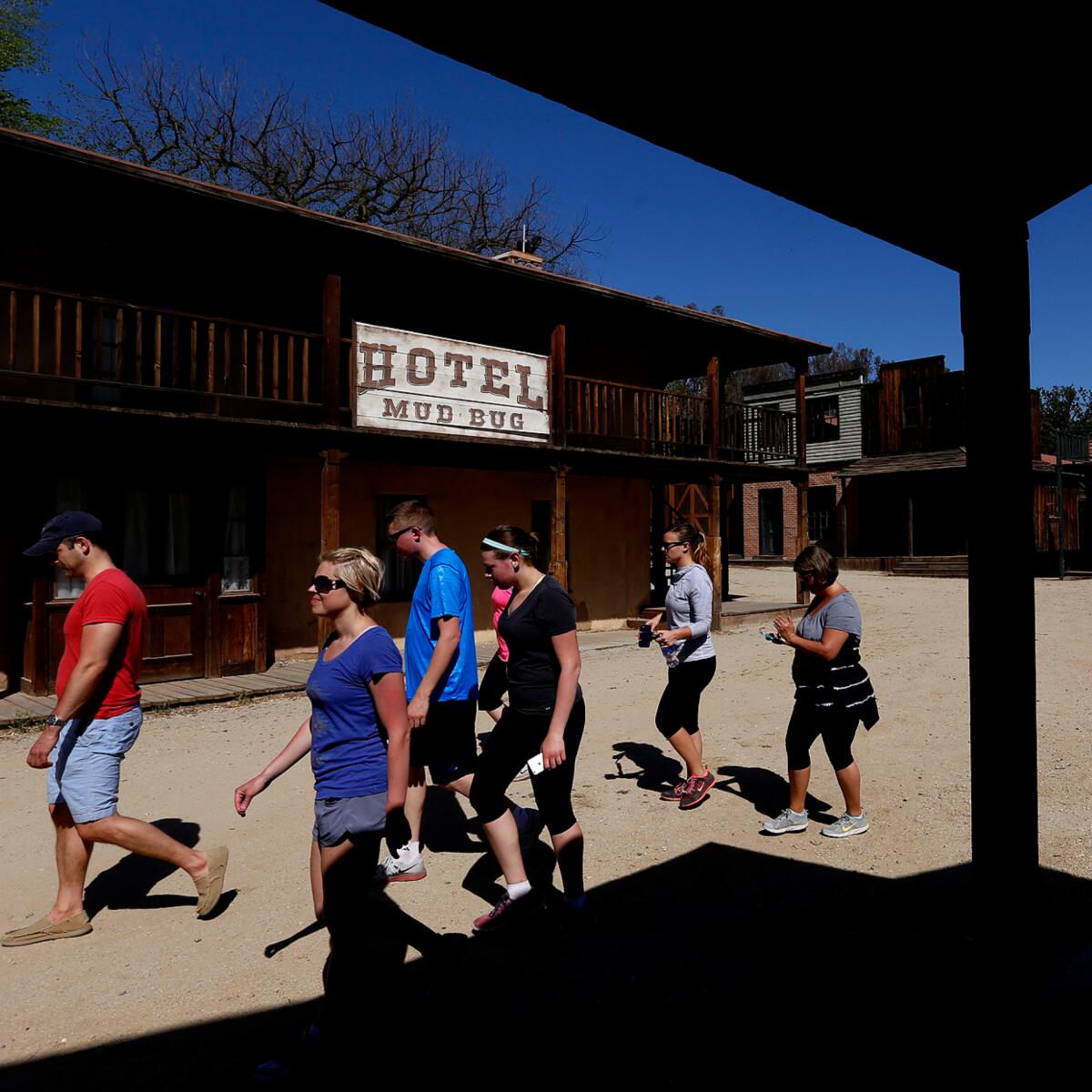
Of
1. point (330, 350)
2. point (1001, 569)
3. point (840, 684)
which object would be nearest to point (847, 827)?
point (840, 684)

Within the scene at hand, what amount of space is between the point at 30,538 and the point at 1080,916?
10164 millimetres

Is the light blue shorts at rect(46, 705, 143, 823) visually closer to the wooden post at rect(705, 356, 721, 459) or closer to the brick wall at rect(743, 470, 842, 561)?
the wooden post at rect(705, 356, 721, 459)

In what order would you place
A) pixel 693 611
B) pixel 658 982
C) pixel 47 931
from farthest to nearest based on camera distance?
pixel 693 611, pixel 47 931, pixel 658 982

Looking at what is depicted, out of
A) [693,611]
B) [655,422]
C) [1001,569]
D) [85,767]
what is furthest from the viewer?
[655,422]

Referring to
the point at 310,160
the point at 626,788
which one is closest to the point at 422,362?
the point at 626,788

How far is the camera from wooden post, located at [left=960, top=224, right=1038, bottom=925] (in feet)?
8.12

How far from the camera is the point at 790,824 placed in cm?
496

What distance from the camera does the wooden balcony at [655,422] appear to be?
1462 centimetres

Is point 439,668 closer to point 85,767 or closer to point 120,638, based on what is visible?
point 120,638

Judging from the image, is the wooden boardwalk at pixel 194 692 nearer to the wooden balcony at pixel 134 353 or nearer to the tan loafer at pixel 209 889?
the wooden balcony at pixel 134 353

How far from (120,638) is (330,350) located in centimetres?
813

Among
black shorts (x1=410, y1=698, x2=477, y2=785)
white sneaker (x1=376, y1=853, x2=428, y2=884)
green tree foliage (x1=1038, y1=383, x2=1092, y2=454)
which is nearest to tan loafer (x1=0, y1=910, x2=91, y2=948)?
white sneaker (x1=376, y1=853, x2=428, y2=884)

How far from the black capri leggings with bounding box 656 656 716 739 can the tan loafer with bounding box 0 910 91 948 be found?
3278mm

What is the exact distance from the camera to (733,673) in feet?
35.9
